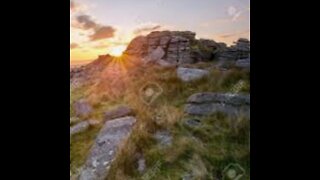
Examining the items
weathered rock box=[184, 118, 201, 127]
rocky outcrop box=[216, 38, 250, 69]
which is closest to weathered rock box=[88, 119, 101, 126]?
weathered rock box=[184, 118, 201, 127]

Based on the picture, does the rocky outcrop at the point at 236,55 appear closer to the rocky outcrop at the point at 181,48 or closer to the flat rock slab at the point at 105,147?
the rocky outcrop at the point at 181,48

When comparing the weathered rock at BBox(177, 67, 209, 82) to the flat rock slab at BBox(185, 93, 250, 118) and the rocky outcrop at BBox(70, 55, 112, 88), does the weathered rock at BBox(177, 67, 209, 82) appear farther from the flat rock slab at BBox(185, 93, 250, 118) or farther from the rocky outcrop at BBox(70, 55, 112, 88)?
the rocky outcrop at BBox(70, 55, 112, 88)

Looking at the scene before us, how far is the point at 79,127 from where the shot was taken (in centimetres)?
247

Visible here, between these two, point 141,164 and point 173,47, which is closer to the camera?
point 141,164

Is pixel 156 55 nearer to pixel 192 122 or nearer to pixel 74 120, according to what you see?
pixel 192 122

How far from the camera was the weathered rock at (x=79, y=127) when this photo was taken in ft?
8.03

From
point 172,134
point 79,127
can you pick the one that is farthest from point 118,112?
point 172,134

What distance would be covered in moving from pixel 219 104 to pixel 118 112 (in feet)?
2.21

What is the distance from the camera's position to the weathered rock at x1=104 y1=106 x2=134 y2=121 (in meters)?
2.60

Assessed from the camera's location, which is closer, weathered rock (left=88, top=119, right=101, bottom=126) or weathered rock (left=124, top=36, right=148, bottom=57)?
weathered rock (left=124, top=36, right=148, bottom=57)
